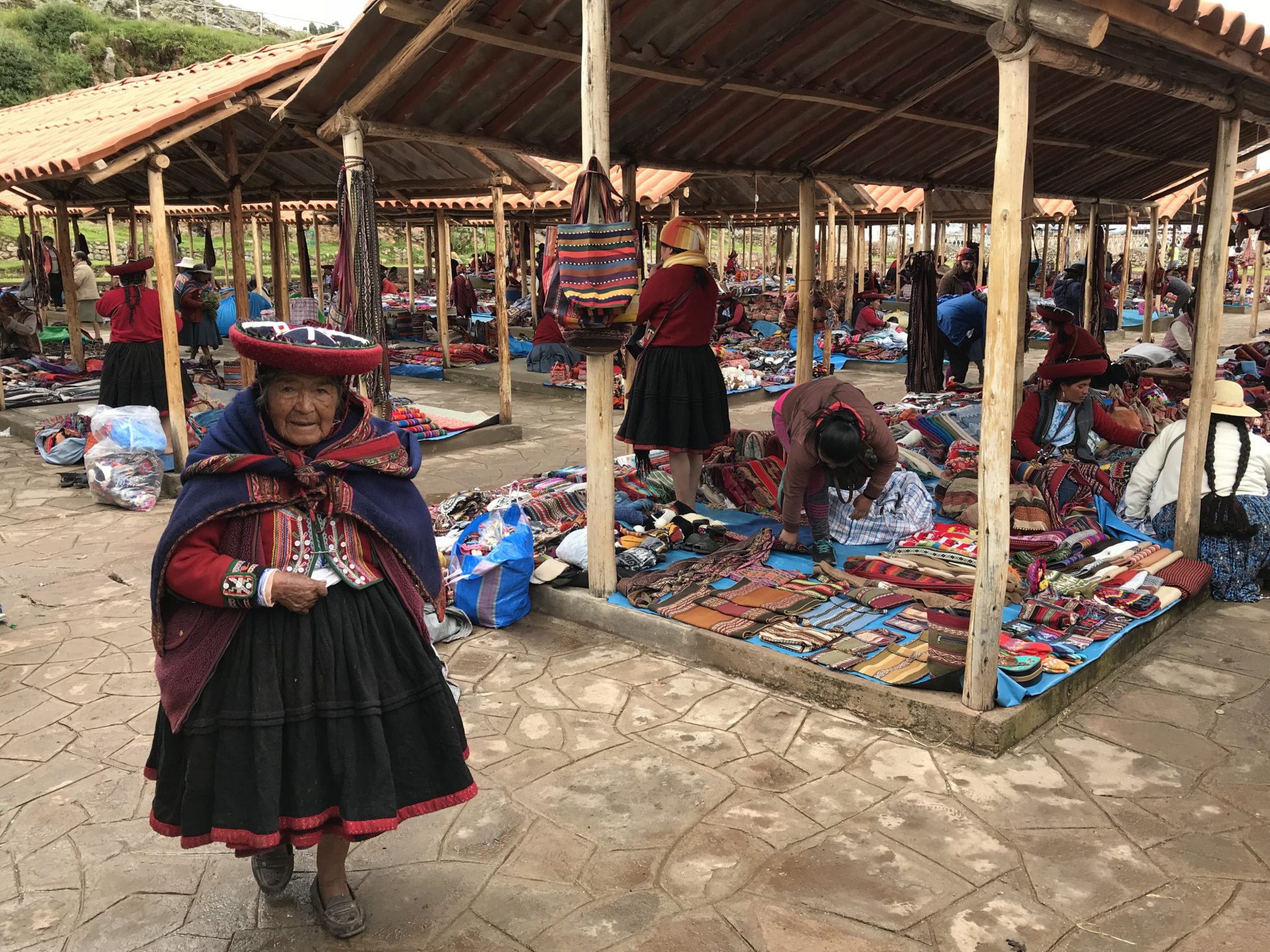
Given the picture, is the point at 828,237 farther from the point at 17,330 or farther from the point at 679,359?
the point at 679,359

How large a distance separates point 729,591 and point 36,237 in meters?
15.7

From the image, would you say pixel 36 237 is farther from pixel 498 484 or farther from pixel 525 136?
pixel 525 136

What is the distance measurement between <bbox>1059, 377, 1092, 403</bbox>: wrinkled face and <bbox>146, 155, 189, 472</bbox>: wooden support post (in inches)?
249

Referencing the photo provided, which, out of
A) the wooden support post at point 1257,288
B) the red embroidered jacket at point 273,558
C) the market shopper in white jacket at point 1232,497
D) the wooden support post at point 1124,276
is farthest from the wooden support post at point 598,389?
the wooden support post at point 1124,276

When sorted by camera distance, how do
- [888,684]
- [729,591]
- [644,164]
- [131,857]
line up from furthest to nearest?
[644,164]
[729,591]
[888,684]
[131,857]

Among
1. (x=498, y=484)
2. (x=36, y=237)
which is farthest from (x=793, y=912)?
(x=36, y=237)

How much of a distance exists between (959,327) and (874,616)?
7.21 meters

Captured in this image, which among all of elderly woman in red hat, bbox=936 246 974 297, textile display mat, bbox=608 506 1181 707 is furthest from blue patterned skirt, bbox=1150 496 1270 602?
elderly woman in red hat, bbox=936 246 974 297

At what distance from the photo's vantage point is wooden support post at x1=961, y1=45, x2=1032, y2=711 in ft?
11.8

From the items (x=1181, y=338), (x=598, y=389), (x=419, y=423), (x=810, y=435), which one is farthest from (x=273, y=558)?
(x=1181, y=338)

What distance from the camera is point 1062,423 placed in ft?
22.7

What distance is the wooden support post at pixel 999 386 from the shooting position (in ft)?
11.8

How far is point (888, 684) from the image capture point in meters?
4.07

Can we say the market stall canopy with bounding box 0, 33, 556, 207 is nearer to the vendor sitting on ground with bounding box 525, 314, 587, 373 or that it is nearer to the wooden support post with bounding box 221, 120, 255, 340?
the wooden support post with bounding box 221, 120, 255, 340
